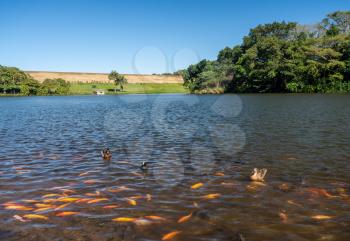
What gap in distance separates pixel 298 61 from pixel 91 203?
119m

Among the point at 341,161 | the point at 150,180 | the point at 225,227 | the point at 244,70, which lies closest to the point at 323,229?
the point at 225,227

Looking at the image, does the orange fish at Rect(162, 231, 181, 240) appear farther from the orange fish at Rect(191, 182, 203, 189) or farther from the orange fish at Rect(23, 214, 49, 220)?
the orange fish at Rect(191, 182, 203, 189)

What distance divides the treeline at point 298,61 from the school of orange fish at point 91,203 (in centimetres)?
10771

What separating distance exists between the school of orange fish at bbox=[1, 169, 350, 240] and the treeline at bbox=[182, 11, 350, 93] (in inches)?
4241

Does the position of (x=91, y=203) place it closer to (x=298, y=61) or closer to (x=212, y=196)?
(x=212, y=196)

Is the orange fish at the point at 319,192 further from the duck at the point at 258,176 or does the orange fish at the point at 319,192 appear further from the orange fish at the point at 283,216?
the orange fish at the point at 283,216

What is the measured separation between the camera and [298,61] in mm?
119312

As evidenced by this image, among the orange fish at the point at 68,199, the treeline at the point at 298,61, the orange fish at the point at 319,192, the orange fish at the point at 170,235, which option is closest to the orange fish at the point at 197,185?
the orange fish at the point at 319,192

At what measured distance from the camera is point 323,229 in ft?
29.8

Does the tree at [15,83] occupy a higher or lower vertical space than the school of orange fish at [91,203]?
higher

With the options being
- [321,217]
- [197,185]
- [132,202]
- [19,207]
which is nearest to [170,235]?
[132,202]

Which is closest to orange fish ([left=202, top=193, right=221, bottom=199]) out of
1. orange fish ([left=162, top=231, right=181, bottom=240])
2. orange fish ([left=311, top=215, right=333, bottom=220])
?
orange fish ([left=162, top=231, right=181, bottom=240])

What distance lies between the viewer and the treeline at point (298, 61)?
112312 millimetres

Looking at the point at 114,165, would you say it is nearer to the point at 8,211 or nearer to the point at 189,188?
the point at 189,188
